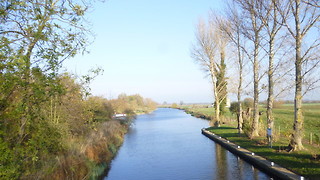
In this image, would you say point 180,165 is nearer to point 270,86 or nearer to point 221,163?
point 221,163

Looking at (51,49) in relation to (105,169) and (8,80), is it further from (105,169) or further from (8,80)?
(105,169)

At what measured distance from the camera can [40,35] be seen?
5523 millimetres

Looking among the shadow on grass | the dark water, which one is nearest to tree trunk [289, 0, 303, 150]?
the shadow on grass

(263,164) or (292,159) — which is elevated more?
(292,159)

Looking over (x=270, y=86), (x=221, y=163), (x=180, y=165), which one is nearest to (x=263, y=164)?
(x=221, y=163)

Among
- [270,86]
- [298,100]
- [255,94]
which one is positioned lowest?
[298,100]

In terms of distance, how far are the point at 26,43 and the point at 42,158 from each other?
4.60 m

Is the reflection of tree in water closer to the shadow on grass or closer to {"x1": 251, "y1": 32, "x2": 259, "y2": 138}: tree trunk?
the shadow on grass

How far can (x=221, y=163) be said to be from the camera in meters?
13.9

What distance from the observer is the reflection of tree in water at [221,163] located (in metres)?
11.7

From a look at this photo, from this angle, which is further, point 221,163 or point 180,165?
point 180,165

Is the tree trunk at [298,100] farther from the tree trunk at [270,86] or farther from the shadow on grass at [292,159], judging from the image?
the tree trunk at [270,86]

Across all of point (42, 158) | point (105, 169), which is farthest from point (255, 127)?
point (42, 158)

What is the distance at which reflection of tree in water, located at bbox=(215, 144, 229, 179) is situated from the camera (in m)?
11.7
